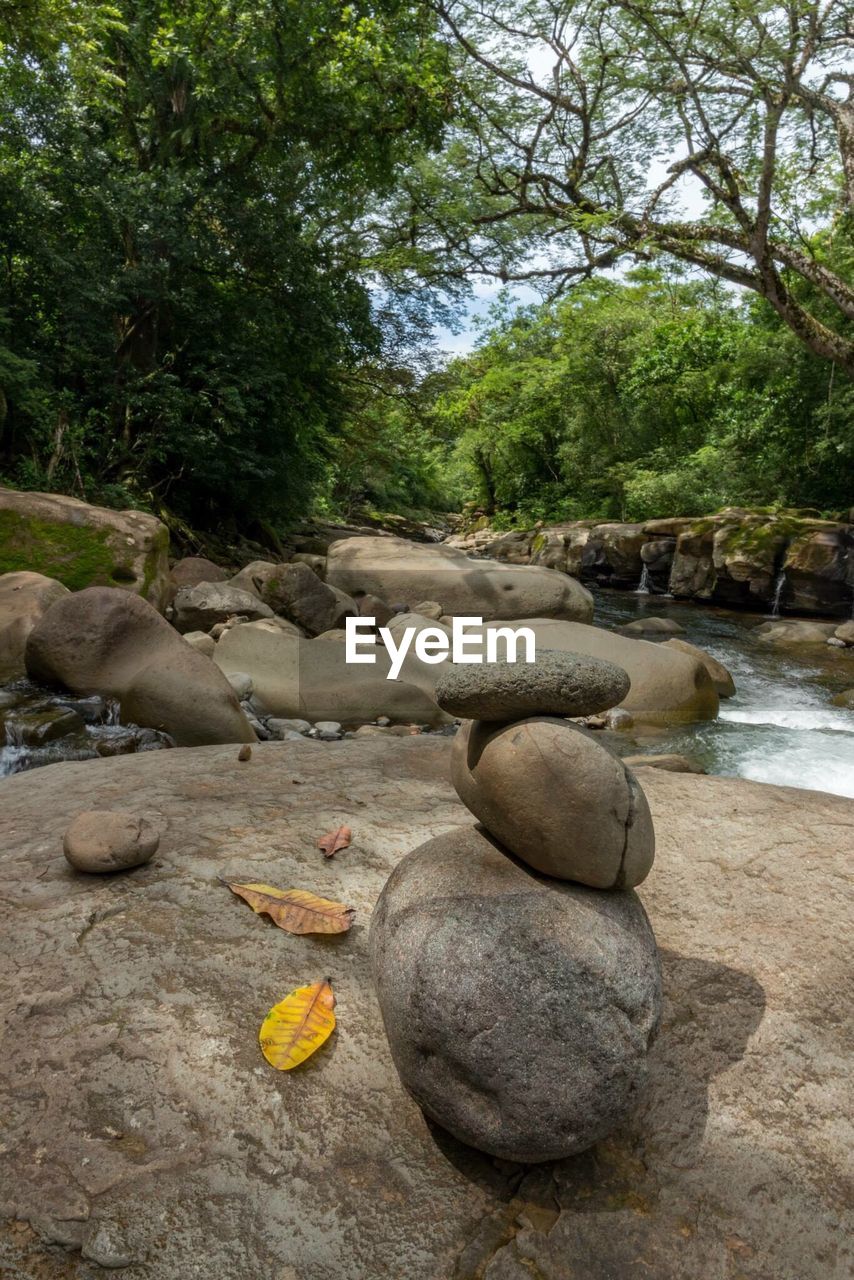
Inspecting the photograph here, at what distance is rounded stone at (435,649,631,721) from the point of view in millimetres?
2006

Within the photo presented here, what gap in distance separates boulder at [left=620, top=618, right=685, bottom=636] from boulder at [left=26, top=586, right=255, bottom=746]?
7.50 meters

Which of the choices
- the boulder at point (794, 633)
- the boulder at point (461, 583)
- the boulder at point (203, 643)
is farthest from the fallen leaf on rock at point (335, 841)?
the boulder at point (794, 633)

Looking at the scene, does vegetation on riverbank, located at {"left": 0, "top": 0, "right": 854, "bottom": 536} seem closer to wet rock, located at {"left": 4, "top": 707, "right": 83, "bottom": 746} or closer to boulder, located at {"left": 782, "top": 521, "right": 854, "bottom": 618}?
boulder, located at {"left": 782, "top": 521, "right": 854, "bottom": 618}

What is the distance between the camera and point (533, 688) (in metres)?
2.00

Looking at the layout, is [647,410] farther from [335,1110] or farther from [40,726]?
[335,1110]

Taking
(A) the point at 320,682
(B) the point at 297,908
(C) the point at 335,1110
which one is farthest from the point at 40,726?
(C) the point at 335,1110

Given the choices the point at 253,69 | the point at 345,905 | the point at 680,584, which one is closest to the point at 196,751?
the point at 345,905

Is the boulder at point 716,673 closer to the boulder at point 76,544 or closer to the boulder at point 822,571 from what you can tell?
the boulder at point 76,544

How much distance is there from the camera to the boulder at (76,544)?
696cm

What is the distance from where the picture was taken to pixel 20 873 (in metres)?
2.46

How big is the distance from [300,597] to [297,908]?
7.54 meters

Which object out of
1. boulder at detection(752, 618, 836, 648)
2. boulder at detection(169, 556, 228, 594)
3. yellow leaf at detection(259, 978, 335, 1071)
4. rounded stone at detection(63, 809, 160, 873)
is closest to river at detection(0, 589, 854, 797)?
boulder at detection(752, 618, 836, 648)

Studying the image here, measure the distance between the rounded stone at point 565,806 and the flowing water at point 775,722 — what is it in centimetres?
397

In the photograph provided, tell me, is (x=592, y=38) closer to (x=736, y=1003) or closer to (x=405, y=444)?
(x=405, y=444)
